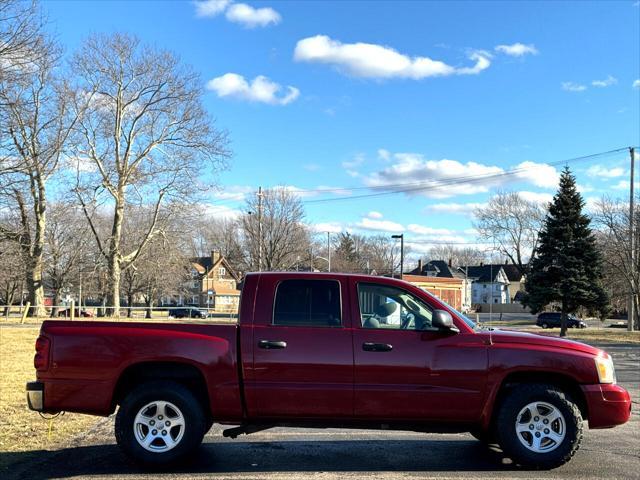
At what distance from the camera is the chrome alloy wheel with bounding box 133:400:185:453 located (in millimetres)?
5578

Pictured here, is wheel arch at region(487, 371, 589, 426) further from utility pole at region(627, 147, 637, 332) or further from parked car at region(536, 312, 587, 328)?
parked car at region(536, 312, 587, 328)

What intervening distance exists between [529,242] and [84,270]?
2054 inches

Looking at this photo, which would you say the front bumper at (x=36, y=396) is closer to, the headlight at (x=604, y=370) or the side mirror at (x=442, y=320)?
the side mirror at (x=442, y=320)

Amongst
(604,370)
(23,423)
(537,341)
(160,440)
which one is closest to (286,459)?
(160,440)

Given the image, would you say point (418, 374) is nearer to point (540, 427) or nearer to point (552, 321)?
point (540, 427)

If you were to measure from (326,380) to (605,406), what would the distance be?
2.79 meters

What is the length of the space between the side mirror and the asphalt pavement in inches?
55.9

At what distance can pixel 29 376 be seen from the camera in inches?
452

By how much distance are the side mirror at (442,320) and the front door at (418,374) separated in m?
0.16

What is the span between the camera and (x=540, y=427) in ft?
18.6

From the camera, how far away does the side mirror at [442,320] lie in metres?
5.45

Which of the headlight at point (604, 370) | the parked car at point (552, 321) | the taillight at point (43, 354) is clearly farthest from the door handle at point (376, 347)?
the parked car at point (552, 321)

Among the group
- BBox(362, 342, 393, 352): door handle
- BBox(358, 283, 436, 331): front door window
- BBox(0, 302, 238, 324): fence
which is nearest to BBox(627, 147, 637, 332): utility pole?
BBox(0, 302, 238, 324): fence

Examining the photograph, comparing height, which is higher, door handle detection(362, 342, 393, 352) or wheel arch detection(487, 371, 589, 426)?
door handle detection(362, 342, 393, 352)
